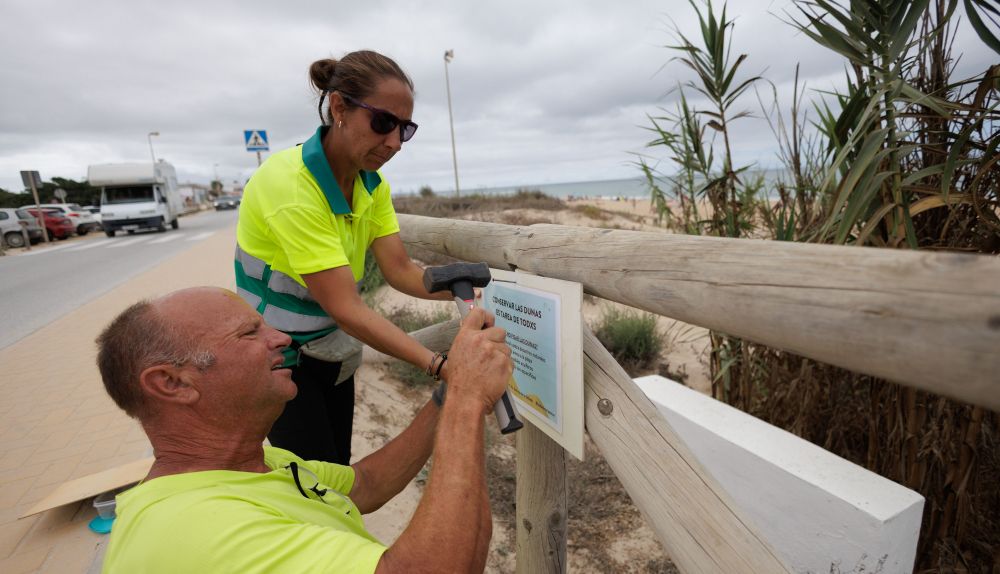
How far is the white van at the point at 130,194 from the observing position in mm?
18812

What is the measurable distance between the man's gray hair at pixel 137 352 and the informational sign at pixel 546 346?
80 centimetres

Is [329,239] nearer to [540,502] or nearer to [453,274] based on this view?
[453,274]

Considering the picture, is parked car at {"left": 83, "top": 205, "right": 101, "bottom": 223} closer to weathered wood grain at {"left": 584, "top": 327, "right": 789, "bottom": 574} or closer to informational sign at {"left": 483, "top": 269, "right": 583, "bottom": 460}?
informational sign at {"left": 483, "top": 269, "right": 583, "bottom": 460}

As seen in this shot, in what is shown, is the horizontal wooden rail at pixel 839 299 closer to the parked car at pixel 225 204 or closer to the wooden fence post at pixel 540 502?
the wooden fence post at pixel 540 502

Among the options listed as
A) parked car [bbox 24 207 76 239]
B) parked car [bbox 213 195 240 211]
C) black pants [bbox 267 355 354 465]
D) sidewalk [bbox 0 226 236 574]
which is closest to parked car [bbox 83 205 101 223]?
parked car [bbox 24 207 76 239]

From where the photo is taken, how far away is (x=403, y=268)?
6.95ft

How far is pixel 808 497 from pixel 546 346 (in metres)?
1.58

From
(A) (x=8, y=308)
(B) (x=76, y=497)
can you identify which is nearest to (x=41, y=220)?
(A) (x=8, y=308)

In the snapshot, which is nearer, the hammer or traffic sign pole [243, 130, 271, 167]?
the hammer

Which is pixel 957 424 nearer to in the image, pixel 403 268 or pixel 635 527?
pixel 635 527

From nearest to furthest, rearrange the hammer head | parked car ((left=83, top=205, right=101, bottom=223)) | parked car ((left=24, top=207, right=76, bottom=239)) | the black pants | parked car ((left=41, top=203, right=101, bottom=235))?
the hammer head
the black pants
parked car ((left=24, top=207, right=76, bottom=239))
parked car ((left=41, top=203, right=101, bottom=235))
parked car ((left=83, top=205, right=101, bottom=223))

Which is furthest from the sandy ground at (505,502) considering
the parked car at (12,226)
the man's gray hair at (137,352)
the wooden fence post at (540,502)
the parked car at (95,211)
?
the parked car at (95,211)

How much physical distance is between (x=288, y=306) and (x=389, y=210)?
0.54 metres

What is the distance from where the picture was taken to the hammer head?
1.46 metres
